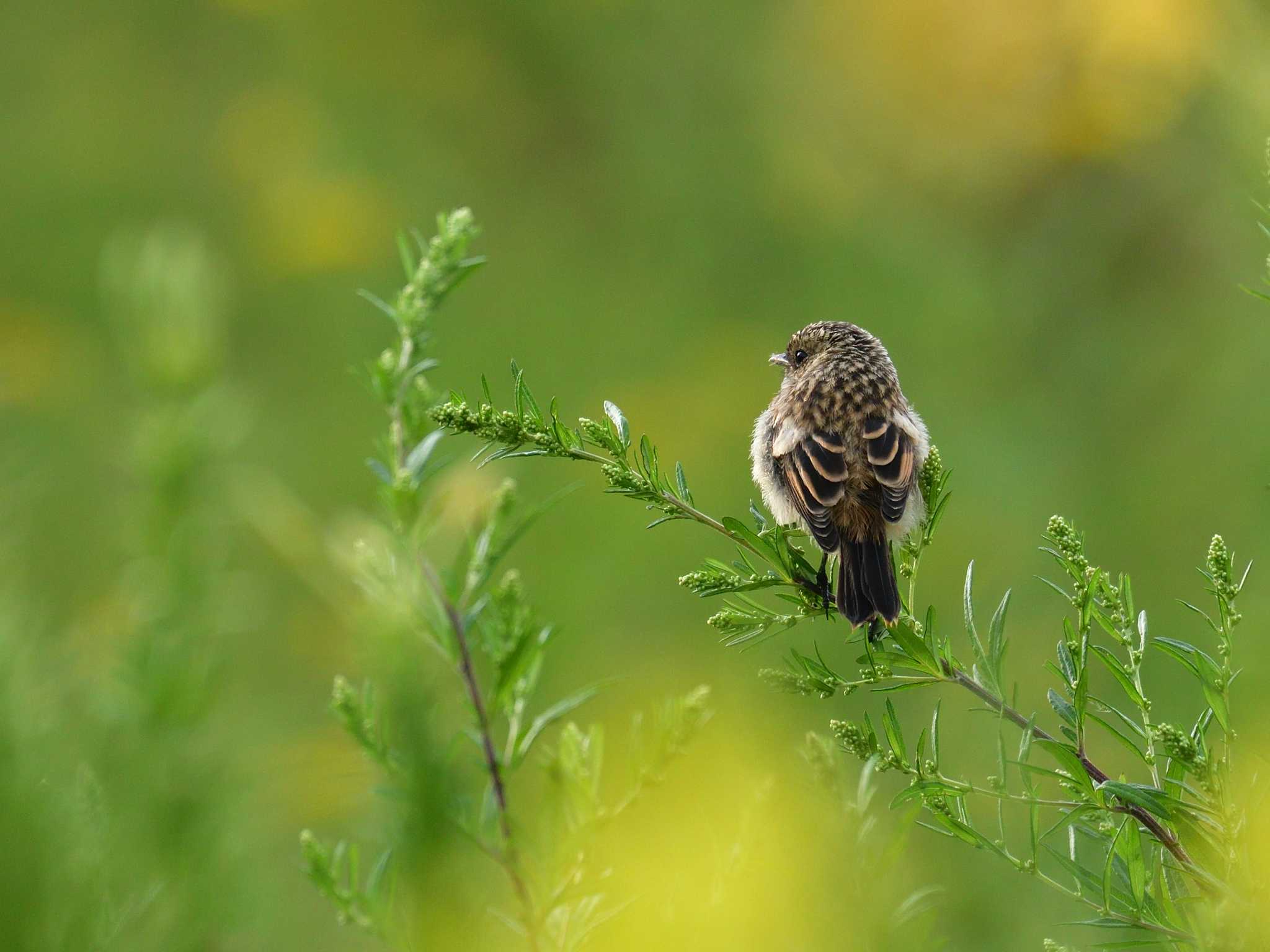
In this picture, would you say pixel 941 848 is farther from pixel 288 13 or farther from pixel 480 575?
pixel 288 13

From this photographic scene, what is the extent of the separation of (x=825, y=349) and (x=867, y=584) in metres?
2.02

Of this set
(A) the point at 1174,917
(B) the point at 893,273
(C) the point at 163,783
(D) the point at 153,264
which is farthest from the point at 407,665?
(B) the point at 893,273

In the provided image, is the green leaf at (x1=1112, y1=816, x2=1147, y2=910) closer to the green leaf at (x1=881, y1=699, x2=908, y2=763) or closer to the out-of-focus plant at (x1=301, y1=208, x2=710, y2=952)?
the green leaf at (x1=881, y1=699, x2=908, y2=763)

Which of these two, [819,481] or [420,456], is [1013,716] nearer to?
[420,456]

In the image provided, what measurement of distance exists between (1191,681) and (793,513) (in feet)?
7.89

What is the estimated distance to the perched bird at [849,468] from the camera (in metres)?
2.83

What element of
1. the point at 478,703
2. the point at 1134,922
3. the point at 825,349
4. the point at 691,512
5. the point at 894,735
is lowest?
the point at 1134,922

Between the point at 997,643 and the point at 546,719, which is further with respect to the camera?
the point at 997,643

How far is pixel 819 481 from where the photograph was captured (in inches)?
127

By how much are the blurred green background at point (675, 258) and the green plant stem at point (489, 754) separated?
6.55 ft

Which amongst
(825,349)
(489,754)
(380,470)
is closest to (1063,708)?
(489,754)

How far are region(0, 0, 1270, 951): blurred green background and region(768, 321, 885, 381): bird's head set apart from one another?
109 centimetres

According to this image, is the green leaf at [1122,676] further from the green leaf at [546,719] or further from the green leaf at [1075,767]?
the green leaf at [546,719]

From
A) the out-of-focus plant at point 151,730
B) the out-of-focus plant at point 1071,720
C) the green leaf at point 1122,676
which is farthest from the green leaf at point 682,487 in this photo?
the out-of-focus plant at point 151,730
